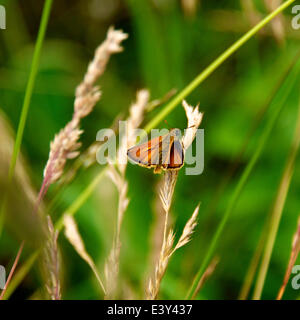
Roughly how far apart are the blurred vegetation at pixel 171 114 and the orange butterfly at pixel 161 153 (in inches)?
22.9

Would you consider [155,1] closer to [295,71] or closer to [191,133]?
[295,71]

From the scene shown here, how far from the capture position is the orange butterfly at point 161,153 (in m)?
0.69

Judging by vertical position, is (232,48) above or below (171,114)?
below

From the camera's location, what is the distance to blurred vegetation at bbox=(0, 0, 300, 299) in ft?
4.82

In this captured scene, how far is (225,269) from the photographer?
1.45m

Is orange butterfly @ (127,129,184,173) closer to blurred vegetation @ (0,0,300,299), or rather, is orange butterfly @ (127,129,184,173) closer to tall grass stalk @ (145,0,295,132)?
tall grass stalk @ (145,0,295,132)

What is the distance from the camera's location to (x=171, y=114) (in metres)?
1.66

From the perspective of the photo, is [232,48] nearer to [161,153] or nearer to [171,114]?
[161,153]

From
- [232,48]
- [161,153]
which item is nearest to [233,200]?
[161,153]

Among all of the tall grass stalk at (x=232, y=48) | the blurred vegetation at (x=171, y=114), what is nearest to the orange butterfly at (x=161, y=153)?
the tall grass stalk at (x=232, y=48)

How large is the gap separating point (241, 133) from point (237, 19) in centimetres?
50

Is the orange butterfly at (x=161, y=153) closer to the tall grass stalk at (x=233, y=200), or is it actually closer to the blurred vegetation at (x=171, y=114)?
the tall grass stalk at (x=233, y=200)

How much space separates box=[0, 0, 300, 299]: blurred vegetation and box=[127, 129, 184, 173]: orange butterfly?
583 mm

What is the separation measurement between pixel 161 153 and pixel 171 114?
95 cm
